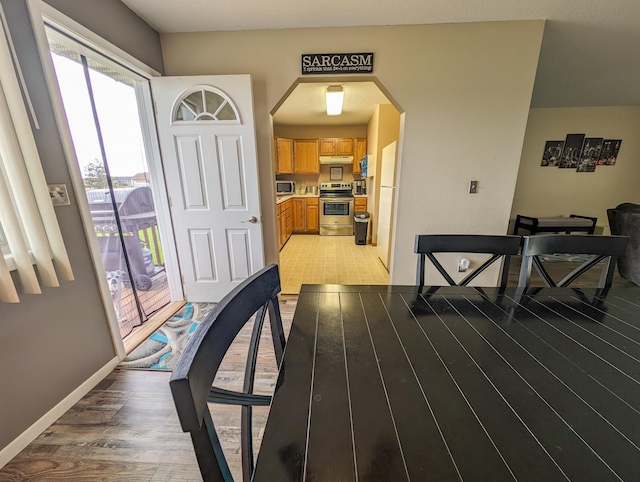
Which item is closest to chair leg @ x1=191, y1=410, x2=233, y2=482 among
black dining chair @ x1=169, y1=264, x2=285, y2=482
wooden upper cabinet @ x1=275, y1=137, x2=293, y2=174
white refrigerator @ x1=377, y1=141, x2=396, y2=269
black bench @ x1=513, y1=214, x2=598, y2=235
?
black dining chair @ x1=169, y1=264, x2=285, y2=482

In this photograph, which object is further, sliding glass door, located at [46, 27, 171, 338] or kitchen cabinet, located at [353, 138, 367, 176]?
kitchen cabinet, located at [353, 138, 367, 176]

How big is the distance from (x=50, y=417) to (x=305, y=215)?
4.67 metres

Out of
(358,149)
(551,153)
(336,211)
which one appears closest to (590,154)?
→ (551,153)

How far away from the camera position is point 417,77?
7.05 ft

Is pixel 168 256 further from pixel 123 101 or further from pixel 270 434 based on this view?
pixel 270 434

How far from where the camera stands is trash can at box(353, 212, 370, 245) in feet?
15.4

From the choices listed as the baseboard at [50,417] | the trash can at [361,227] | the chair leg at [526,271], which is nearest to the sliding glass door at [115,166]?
the baseboard at [50,417]

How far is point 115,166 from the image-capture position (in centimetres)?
201

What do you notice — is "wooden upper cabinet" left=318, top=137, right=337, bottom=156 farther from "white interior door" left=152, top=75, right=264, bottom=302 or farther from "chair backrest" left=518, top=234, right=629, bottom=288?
"chair backrest" left=518, top=234, right=629, bottom=288

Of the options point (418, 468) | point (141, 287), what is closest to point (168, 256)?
point (141, 287)

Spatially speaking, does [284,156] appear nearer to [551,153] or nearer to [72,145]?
[72,145]

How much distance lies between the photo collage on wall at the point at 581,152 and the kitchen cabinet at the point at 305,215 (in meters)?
4.23

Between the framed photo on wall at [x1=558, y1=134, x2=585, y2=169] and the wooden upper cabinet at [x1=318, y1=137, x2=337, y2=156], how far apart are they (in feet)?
13.5

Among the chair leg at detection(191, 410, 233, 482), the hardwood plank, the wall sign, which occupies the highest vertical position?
the wall sign
